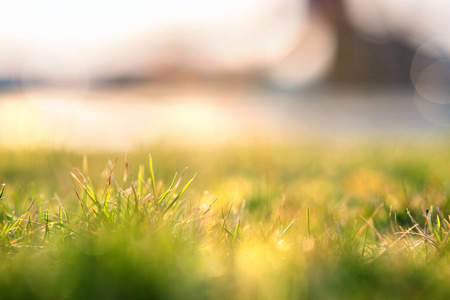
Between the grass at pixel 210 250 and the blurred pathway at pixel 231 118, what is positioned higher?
the grass at pixel 210 250

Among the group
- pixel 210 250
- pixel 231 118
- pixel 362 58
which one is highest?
pixel 210 250

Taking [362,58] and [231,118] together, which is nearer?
[231,118]

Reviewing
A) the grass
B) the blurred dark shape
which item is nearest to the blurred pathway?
the blurred dark shape

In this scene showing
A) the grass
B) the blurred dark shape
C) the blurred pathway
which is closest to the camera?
the grass

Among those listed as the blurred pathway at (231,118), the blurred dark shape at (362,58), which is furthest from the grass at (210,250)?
the blurred dark shape at (362,58)

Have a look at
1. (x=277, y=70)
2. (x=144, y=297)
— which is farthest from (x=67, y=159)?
(x=277, y=70)

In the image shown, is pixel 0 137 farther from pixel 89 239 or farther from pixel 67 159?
pixel 89 239

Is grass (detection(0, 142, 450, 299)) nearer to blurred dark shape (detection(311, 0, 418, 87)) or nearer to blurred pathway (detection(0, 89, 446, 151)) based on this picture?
blurred pathway (detection(0, 89, 446, 151))

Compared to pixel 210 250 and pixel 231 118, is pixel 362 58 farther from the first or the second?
pixel 210 250

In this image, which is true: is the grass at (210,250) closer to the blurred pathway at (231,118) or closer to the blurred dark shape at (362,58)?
the blurred pathway at (231,118)

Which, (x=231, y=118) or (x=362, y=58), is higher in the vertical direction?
(x=362, y=58)

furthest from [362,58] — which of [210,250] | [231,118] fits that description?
[210,250]
